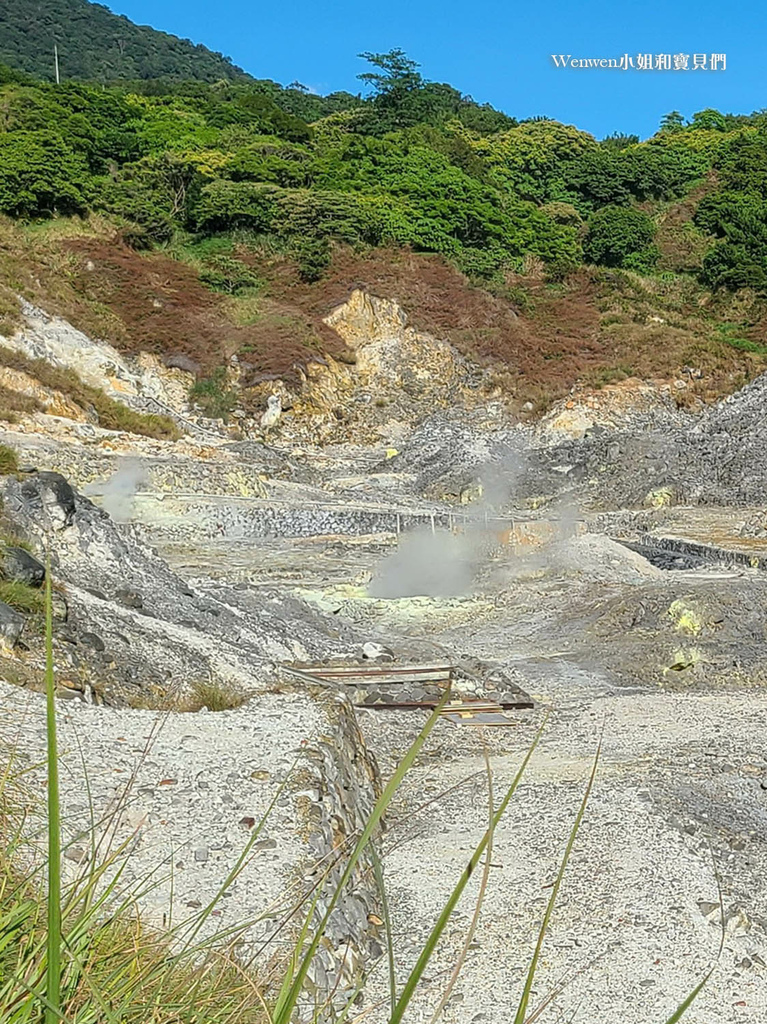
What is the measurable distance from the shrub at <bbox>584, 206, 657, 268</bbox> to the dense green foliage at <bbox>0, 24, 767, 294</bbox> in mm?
77

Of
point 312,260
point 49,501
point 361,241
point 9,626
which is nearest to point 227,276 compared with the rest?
point 312,260

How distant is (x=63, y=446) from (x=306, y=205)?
714 inches

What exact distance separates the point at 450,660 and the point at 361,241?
30718 millimetres

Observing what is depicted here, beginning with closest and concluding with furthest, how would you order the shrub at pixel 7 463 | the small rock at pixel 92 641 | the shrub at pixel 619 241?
the small rock at pixel 92 641
the shrub at pixel 7 463
the shrub at pixel 619 241

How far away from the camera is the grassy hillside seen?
3338cm

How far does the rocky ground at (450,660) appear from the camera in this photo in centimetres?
539

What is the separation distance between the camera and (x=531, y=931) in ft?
18.6

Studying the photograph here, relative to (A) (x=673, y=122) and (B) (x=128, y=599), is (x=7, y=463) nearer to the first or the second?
(B) (x=128, y=599)

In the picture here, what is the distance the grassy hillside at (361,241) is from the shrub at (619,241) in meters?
0.09

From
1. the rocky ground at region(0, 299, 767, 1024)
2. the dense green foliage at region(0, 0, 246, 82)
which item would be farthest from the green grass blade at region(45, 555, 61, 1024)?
the dense green foliage at region(0, 0, 246, 82)

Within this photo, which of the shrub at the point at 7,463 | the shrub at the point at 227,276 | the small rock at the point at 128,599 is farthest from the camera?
the shrub at the point at 227,276

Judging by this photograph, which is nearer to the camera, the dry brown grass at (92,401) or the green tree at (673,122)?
the dry brown grass at (92,401)

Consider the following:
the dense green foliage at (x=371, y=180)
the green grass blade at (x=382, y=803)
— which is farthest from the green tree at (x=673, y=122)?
the green grass blade at (x=382, y=803)

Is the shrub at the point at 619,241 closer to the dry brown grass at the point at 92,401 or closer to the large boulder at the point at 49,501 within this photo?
the dry brown grass at the point at 92,401
